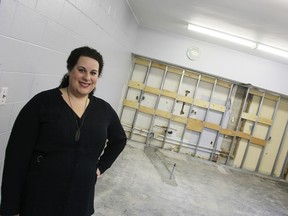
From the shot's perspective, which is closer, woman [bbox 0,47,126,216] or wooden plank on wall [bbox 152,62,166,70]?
woman [bbox 0,47,126,216]

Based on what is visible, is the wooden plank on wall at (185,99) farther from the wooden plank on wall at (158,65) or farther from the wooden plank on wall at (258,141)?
the wooden plank on wall at (258,141)

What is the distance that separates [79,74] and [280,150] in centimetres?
651

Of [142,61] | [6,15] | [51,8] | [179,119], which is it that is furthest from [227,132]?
[6,15]

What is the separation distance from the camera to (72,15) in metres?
2.48

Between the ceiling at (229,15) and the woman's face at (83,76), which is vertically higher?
the ceiling at (229,15)

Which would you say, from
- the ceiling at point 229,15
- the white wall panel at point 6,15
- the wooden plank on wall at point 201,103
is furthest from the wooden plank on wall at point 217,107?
the white wall panel at point 6,15

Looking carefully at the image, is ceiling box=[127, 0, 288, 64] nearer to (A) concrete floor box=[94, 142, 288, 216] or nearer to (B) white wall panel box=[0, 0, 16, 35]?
(B) white wall panel box=[0, 0, 16, 35]

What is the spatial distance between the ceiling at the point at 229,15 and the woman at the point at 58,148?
7.63 feet

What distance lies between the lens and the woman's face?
1610mm

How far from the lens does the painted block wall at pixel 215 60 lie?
6.40 metres

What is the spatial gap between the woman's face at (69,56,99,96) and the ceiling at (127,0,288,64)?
7.36ft

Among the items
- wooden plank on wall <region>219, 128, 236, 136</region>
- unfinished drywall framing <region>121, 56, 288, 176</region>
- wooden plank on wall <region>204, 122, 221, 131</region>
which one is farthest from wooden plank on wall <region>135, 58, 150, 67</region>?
wooden plank on wall <region>219, 128, 236, 136</region>

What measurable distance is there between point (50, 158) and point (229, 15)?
3.21 m

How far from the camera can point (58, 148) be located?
1526mm
